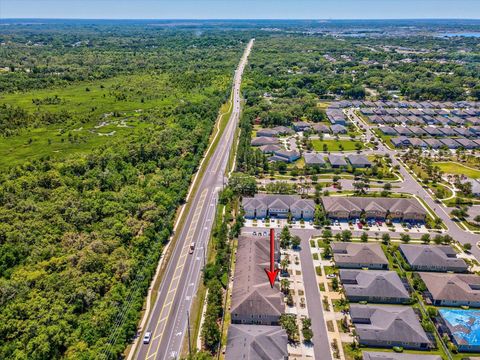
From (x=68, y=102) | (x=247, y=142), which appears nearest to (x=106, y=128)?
(x=68, y=102)

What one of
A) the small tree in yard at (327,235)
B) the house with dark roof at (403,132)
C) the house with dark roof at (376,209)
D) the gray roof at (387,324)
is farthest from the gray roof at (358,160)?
the gray roof at (387,324)

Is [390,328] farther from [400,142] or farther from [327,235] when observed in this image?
[400,142]

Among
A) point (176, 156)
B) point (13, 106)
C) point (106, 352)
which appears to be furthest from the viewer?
point (13, 106)

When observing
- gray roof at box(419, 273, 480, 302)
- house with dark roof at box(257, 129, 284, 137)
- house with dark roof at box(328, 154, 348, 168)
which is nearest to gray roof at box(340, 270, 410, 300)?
gray roof at box(419, 273, 480, 302)

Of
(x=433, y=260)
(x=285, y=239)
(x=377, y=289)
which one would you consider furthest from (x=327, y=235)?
(x=433, y=260)

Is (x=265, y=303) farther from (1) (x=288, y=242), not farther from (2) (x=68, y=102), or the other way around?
(2) (x=68, y=102)

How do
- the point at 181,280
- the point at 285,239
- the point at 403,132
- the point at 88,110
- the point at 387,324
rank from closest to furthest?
the point at 387,324, the point at 181,280, the point at 285,239, the point at 403,132, the point at 88,110
